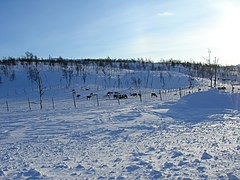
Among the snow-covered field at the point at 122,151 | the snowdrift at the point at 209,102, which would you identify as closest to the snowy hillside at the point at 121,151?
the snow-covered field at the point at 122,151

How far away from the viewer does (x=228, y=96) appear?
2617 cm

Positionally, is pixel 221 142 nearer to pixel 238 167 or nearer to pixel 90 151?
pixel 238 167

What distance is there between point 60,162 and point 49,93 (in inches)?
2102

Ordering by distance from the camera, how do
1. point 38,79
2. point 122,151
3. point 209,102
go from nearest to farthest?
point 122,151
point 209,102
point 38,79

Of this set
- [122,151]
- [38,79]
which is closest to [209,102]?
[122,151]

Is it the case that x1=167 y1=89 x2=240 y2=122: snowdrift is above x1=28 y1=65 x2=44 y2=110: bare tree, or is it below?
below

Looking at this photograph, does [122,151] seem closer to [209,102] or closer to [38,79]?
[209,102]

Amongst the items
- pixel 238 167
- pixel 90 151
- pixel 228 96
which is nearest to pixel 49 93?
pixel 228 96

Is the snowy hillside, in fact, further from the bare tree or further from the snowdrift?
the bare tree

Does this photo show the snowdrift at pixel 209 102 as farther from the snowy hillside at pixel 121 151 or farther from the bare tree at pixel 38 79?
the bare tree at pixel 38 79

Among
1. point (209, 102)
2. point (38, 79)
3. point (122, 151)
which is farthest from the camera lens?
point (38, 79)

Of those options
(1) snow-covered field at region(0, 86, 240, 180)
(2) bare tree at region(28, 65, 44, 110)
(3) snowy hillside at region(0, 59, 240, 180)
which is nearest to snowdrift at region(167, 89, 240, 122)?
(3) snowy hillside at region(0, 59, 240, 180)

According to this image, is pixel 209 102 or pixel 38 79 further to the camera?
pixel 38 79

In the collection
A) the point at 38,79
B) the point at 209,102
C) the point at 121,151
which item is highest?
the point at 38,79
